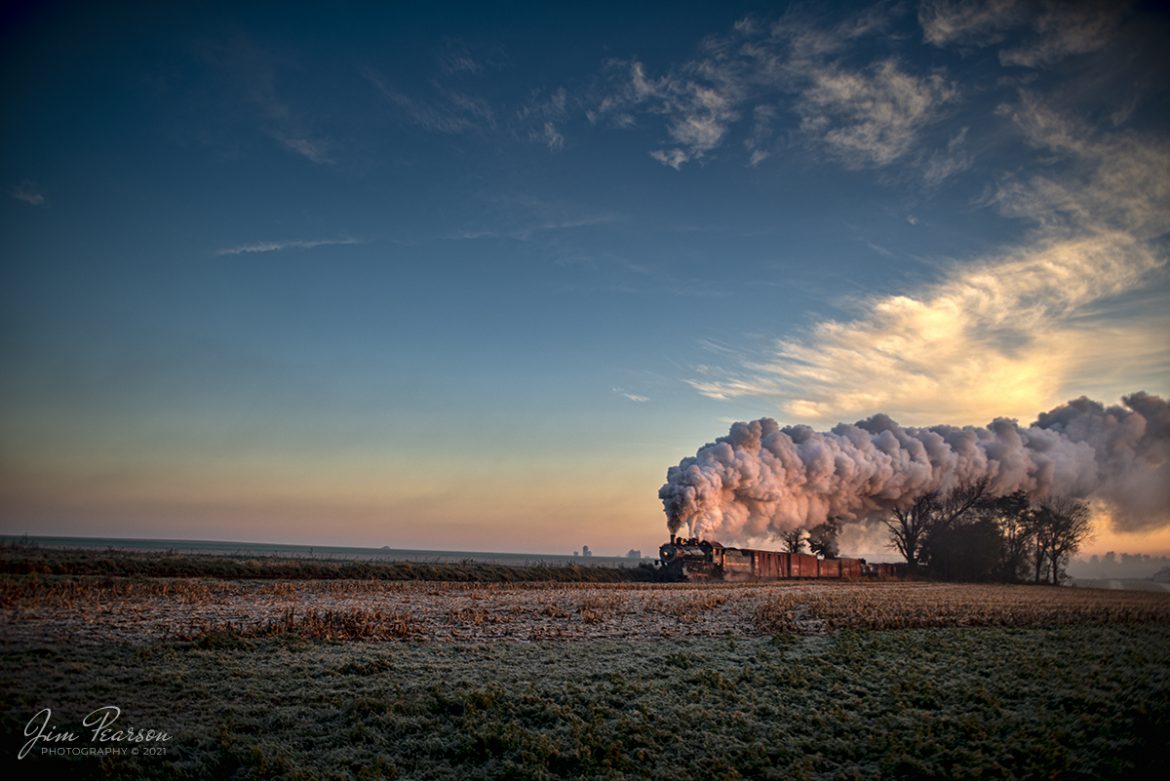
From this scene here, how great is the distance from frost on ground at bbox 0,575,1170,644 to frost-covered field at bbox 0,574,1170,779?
0.24 metres

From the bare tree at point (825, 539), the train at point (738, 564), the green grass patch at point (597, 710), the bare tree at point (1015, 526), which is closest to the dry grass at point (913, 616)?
the green grass patch at point (597, 710)

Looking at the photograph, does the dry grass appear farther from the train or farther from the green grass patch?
the train

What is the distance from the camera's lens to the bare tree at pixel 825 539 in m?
83.2

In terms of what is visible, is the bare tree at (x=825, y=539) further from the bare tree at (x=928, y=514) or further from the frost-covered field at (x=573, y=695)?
the frost-covered field at (x=573, y=695)

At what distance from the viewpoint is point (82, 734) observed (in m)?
11.1

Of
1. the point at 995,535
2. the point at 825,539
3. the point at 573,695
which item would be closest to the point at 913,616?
→ the point at 573,695

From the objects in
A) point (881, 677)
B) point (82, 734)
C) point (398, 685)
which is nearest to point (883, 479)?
point (881, 677)

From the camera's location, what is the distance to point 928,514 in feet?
282

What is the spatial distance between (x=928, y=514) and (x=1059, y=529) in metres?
14.5

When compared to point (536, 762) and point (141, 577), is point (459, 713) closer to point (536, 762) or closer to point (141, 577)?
point (536, 762)

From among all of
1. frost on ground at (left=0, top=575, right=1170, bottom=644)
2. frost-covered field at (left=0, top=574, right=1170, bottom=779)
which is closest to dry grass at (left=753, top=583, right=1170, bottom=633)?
frost on ground at (left=0, top=575, right=1170, bottom=644)

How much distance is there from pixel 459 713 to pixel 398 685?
6.84 ft

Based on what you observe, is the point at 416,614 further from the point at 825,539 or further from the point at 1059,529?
the point at 1059,529

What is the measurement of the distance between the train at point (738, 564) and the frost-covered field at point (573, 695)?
32875 mm
